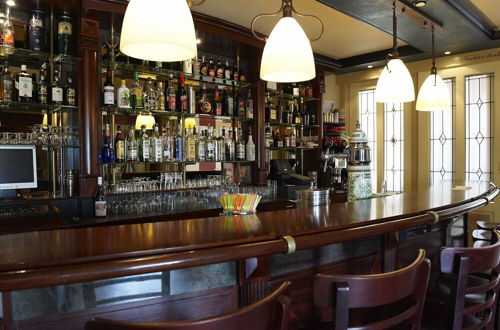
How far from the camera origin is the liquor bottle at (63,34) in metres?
2.94

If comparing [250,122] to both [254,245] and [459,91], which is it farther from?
[254,245]

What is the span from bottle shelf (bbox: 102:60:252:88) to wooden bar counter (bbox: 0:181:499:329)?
242 cm

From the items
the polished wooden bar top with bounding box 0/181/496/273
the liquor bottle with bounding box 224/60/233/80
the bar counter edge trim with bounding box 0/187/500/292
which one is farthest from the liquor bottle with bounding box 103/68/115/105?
the bar counter edge trim with bounding box 0/187/500/292

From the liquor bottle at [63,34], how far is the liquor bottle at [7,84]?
41 cm

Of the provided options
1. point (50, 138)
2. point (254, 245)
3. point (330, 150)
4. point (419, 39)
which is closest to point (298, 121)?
point (330, 150)

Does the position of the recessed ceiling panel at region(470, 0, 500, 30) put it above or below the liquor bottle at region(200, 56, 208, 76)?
above

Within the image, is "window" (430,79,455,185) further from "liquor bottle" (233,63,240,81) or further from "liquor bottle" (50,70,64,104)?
"liquor bottle" (50,70,64,104)

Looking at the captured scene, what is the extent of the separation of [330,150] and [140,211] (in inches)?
121

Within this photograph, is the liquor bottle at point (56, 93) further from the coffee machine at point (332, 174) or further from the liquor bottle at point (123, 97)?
the coffee machine at point (332, 174)

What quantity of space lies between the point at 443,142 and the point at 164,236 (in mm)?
5029

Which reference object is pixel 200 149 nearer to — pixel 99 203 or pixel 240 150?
pixel 240 150

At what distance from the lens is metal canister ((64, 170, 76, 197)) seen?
9.82 feet

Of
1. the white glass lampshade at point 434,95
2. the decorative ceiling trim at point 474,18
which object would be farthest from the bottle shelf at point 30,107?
the decorative ceiling trim at point 474,18

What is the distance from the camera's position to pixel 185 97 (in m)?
3.70
